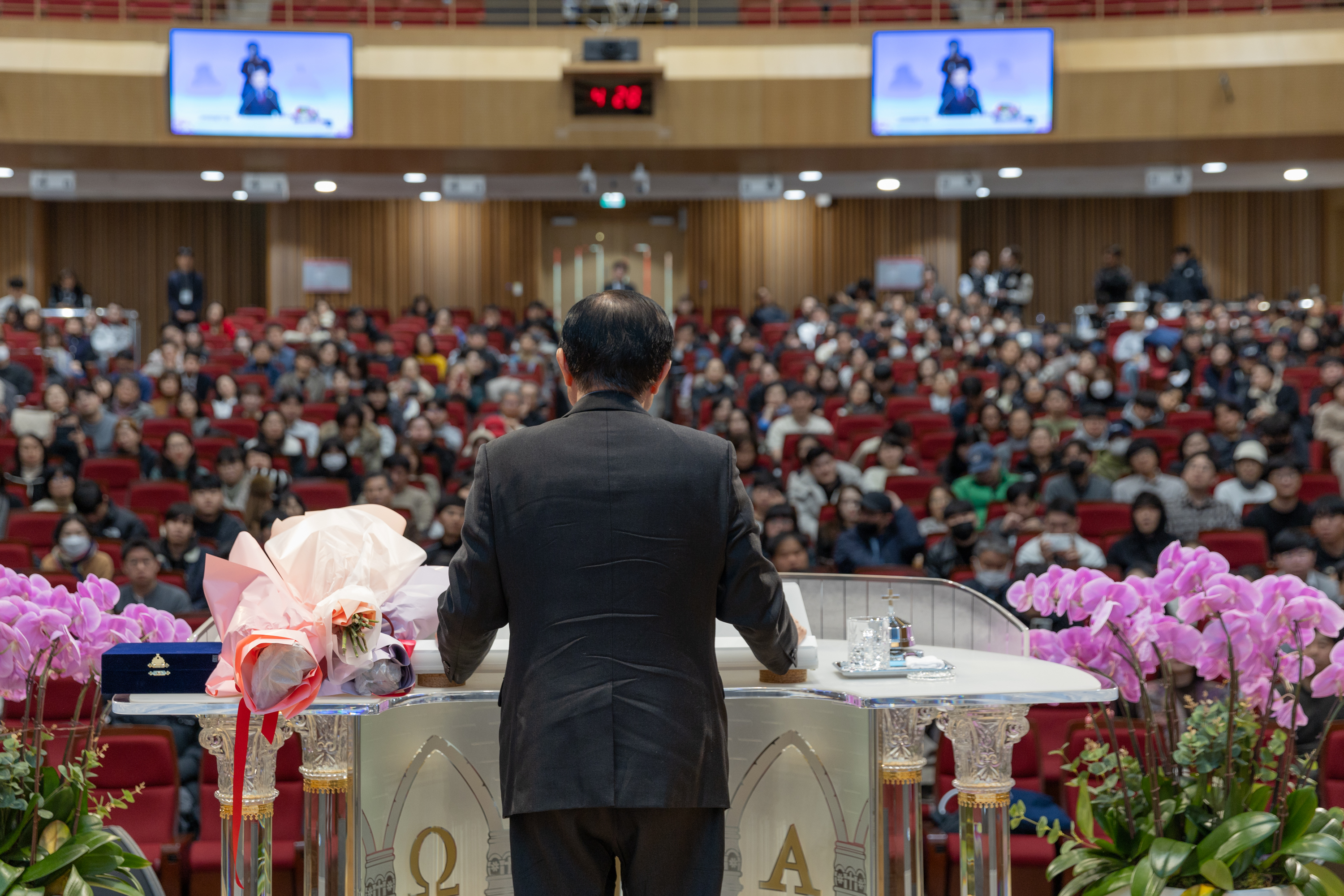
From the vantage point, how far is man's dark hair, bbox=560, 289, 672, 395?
1.88m

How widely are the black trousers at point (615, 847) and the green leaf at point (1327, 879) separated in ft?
3.66

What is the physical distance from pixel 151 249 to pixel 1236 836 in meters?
16.7

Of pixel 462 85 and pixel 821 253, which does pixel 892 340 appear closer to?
pixel 462 85

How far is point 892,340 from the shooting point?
35.6ft

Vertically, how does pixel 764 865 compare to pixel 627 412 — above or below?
below

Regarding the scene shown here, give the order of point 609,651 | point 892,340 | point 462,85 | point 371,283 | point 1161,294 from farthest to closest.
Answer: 1. point 371,283
2. point 1161,294
3. point 462,85
4. point 892,340
5. point 609,651

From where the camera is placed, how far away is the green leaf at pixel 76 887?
2205mm

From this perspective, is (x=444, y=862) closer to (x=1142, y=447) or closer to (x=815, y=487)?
(x=815, y=487)

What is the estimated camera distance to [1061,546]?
5.82 meters

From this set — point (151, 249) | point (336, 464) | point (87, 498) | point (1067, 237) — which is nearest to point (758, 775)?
point (87, 498)

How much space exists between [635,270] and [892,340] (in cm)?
688

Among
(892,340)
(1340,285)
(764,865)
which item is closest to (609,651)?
(764,865)

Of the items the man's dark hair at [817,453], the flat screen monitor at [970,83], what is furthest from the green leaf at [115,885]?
the flat screen monitor at [970,83]

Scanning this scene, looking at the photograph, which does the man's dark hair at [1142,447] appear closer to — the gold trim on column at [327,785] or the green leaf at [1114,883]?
the green leaf at [1114,883]
